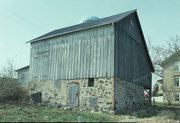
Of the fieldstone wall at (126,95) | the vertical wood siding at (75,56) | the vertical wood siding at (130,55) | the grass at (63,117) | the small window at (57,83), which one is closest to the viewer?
the grass at (63,117)

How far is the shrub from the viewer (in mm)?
20438

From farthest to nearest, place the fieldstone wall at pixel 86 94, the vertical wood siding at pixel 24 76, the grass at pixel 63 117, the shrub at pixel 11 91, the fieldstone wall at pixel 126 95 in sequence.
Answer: the vertical wood siding at pixel 24 76 → the shrub at pixel 11 91 → the fieldstone wall at pixel 126 95 → the fieldstone wall at pixel 86 94 → the grass at pixel 63 117

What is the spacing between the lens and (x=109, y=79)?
16.0 meters

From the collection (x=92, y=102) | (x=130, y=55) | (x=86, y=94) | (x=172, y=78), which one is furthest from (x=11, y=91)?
(x=172, y=78)

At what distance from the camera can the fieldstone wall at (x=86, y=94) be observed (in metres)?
15.8

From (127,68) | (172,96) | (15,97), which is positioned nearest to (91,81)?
(127,68)

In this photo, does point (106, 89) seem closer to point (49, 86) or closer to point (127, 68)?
point (127, 68)

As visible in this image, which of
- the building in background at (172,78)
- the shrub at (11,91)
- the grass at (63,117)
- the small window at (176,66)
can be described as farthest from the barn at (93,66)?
the small window at (176,66)

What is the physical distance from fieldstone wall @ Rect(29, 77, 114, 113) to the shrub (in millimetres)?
2394

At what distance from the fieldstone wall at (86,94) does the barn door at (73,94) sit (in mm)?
330

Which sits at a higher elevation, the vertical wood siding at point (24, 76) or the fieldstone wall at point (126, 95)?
the vertical wood siding at point (24, 76)

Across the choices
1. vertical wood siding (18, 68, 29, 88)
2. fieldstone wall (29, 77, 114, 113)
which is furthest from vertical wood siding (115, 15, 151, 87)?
vertical wood siding (18, 68, 29, 88)

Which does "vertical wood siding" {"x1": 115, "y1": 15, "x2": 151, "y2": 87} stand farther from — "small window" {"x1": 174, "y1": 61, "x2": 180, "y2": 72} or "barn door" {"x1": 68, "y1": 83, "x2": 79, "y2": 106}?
"small window" {"x1": 174, "y1": 61, "x2": 180, "y2": 72}

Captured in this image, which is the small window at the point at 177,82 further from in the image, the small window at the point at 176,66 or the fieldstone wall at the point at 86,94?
the fieldstone wall at the point at 86,94
